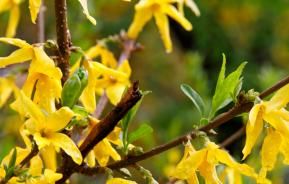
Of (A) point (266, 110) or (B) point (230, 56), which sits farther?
(B) point (230, 56)

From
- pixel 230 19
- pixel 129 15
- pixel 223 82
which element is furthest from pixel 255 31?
pixel 223 82

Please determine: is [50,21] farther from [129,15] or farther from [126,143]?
[126,143]

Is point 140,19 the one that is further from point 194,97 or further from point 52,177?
point 52,177

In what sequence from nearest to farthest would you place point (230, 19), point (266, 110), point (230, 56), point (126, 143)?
point (266, 110) → point (126, 143) → point (230, 56) → point (230, 19)

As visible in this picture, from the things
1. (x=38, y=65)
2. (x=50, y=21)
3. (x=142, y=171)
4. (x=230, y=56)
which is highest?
(x=38, y=65)

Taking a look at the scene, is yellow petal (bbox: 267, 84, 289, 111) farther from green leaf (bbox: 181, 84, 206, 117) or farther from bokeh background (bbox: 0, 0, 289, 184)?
bokeh background (bbox: 0, 0, 289, 184)

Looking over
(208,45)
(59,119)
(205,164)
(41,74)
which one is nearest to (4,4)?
(41,74)
